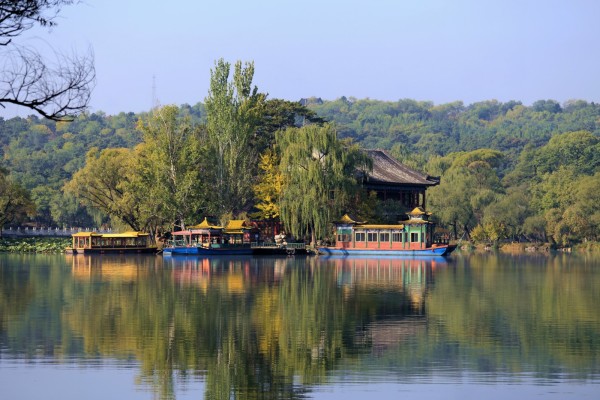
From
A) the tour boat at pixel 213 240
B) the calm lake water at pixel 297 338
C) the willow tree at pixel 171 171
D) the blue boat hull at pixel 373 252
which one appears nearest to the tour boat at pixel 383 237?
the blue boat hull at pixel 373 252

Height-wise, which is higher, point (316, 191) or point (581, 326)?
point (316, 191)

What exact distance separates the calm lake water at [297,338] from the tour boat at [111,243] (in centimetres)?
2491

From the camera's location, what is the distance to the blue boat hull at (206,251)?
2207 inches

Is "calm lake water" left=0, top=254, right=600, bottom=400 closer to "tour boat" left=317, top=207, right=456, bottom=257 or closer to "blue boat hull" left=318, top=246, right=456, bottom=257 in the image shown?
"blue boat hull" left=318, top=246, right=456, bottom=257

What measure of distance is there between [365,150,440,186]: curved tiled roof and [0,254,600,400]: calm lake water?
29.7 metres

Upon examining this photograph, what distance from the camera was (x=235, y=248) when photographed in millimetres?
58219

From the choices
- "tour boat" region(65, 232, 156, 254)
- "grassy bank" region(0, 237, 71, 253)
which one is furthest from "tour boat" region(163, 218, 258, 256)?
"grassy bank" region(0, 237, 71, 253)

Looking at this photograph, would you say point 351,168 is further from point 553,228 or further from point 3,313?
point 3,313

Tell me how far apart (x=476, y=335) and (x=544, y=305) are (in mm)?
7031

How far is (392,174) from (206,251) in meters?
15.5

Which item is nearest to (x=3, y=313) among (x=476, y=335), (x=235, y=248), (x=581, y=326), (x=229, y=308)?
(x=229, y=308)

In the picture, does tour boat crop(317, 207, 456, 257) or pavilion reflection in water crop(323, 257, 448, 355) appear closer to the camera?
pavilion reflection in water crop(323, 257, 448, 355)

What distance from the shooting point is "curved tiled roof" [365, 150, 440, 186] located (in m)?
64.6

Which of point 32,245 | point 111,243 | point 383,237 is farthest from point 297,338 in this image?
point 32,245
